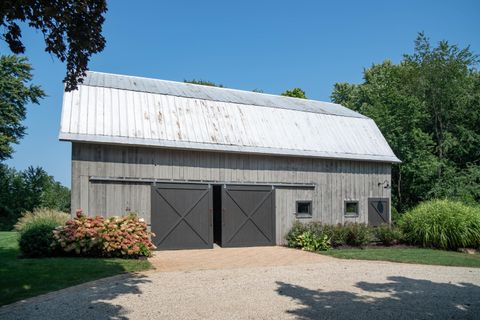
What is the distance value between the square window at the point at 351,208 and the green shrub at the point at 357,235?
7.22 feet

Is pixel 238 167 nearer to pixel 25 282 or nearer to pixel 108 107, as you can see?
pixel 108 107

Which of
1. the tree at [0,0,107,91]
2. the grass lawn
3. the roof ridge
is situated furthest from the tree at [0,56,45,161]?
the tree at [0,0,107,91]

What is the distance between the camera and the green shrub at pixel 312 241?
46.8ft

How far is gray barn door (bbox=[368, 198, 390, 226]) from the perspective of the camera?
17.9m

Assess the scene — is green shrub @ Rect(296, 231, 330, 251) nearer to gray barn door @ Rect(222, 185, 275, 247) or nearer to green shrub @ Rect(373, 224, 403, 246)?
gray barn door @ Rect(222, 185, 275, 247)

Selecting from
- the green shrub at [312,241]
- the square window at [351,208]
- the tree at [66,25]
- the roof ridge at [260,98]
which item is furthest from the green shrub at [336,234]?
the tree at [66,25]

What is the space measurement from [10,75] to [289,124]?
24.5m

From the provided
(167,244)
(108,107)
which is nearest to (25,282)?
(167,244)

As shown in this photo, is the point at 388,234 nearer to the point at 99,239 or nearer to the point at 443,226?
the point at 443,226

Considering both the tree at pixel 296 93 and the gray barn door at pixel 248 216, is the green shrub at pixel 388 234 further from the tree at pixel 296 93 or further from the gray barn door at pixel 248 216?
the tree at pixel 296 93

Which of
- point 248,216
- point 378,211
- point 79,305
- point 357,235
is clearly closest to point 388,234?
point 357,235

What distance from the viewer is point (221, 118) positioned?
51.5 ft

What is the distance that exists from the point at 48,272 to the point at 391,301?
21.6 feet

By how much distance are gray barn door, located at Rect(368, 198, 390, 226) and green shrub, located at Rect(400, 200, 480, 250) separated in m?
1.86
